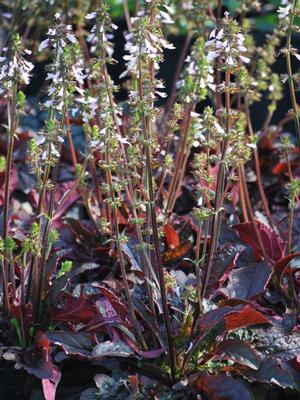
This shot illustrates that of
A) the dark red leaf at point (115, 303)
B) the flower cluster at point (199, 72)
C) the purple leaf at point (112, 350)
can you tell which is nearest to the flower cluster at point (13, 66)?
the flower cluster at point (199, 72)

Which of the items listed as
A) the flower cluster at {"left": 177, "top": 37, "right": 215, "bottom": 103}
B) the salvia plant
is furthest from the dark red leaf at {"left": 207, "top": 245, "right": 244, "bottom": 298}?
the flower cluster at {"left": 177, "top": 37, "right": 215, "bottom": 103}

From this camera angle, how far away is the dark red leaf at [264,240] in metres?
3.20

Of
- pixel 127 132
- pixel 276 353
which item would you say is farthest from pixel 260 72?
pixel 276 353

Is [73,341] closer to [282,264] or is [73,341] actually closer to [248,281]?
[248,281]

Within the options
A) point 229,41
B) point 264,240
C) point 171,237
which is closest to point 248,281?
point 264,240

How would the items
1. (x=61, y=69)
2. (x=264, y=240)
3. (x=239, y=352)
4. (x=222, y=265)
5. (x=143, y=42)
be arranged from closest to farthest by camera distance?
1. (x=143, y=42)
2. (x=61, y=69)
3. (x=239, y=352)
4. (x=222, y=265)
5. (x=264, y=240)

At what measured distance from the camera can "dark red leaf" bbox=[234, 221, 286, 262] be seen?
10.5 ft

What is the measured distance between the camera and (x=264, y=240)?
3.22 m

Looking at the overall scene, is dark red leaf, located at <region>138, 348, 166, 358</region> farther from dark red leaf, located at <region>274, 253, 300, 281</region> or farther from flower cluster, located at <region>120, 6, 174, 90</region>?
flower cluster, located at <region>120, 6, 174, 90</region>

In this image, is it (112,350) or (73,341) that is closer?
(112,350)

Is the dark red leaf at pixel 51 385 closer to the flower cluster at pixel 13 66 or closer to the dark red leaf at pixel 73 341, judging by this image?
the dark red leaf at pixel 73 341

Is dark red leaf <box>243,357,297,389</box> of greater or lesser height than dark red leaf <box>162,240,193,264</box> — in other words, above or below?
below

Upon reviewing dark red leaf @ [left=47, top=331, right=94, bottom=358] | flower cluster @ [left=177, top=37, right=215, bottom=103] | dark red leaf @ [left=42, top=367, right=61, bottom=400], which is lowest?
dark red leaf @ [left=42, top=367, right=61, bottom=400]

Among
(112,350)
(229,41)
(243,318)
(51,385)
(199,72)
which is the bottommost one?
(51,385)
